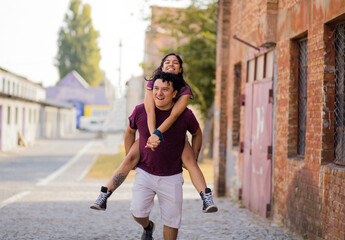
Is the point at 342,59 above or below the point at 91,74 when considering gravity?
below

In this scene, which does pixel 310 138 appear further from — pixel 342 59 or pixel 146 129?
pixel 146 129

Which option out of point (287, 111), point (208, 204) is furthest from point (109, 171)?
point (208, 204)

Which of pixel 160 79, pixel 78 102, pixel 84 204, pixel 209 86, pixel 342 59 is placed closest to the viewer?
pixel 160 79

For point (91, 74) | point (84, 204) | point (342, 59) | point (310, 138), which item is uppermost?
point (91, 74)

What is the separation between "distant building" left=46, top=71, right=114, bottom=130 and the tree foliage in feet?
177

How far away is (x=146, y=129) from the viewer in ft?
16.6

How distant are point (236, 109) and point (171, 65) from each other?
6892 millimetres

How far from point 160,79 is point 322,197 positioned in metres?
2.75

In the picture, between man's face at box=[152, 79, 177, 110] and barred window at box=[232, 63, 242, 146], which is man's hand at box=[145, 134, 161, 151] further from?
barred window at box=[232, 63, 242, 146]

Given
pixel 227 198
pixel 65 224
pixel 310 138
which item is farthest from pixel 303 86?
pixel 227 198

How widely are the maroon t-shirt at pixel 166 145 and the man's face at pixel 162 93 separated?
114 millimetres

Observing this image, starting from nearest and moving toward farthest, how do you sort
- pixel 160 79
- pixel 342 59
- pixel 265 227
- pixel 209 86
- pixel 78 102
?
pixel 160 79 < pixel 342 59 < pixel 265 227 < pixel 209 86 < pixel 78 102

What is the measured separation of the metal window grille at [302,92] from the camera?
7.68 metres

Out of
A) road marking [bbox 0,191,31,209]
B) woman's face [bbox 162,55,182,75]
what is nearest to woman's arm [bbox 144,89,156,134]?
woman's face [bbox 162,55,182,75]
